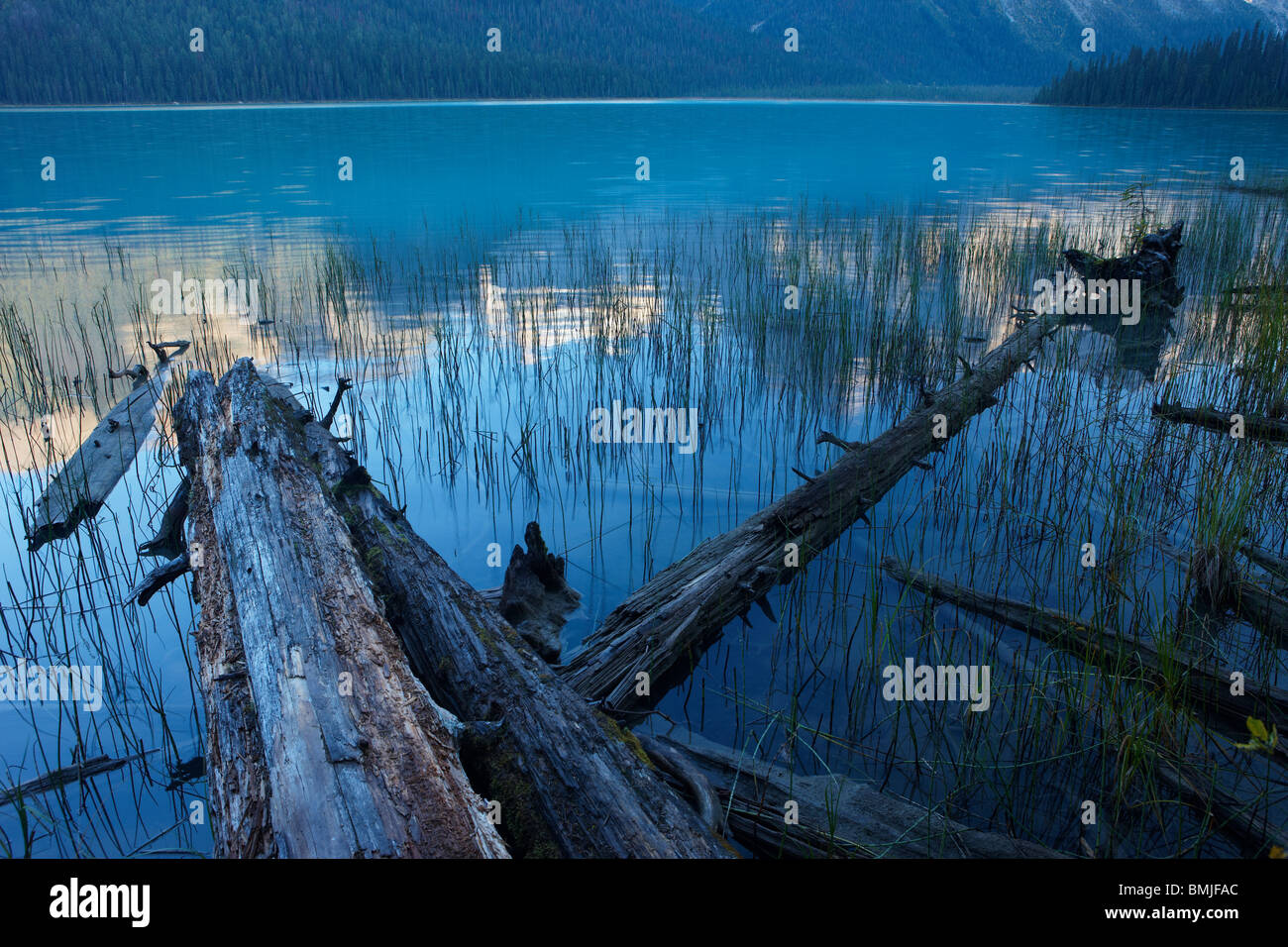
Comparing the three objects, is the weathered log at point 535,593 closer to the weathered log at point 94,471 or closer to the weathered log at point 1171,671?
the weathered log at point 1171,671

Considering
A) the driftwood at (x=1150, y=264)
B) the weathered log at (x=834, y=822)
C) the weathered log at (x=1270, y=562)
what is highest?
the driftwood at (x=1150, y=264)

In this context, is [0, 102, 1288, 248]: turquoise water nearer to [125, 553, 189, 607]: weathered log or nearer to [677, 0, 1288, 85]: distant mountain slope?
[125, 553, 189, 607]: weathered log

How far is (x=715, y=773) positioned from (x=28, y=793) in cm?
234

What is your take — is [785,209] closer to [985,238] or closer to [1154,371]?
[985,238]

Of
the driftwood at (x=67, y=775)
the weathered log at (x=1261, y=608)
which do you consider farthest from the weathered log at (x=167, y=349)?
the weathered log at (x=1261, y=608)

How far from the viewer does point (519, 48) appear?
93.1 meters

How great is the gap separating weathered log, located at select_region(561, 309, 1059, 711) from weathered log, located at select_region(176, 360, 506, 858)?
856 millimetres

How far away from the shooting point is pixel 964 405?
5.32m

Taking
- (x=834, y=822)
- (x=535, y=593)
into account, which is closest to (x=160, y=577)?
(x=535, y=593)

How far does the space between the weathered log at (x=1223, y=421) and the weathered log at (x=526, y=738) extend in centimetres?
456

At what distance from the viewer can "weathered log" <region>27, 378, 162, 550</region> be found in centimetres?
434

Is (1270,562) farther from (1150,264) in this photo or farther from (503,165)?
(503,165)

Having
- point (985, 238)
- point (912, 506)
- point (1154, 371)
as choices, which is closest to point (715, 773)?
point (912, 506)

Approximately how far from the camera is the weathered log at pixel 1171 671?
106 inches
